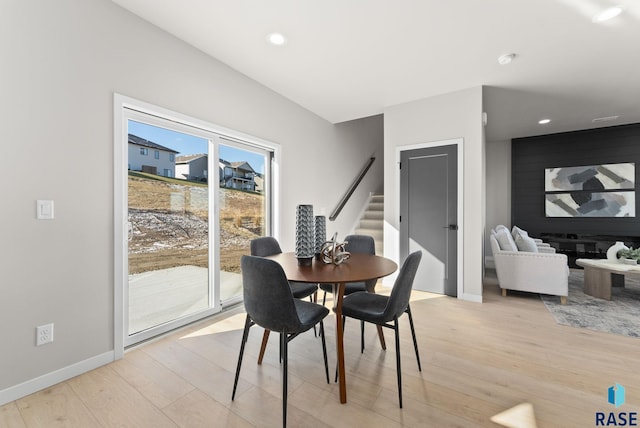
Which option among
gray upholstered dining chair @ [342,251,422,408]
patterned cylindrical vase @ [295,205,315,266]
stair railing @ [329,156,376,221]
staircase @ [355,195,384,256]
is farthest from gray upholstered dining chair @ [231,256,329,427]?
staircase @ [355,195,384,256]

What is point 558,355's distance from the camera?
Answer: 2102 mm

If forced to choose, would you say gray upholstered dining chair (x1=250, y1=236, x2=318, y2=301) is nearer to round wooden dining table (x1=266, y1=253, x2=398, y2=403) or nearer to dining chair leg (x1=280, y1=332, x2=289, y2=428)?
round wooden dining table (x1=266, y1=253, x2=398, y2=403)

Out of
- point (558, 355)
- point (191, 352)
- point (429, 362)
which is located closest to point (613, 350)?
point (558, 355)

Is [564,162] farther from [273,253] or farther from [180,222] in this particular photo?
[180,222]

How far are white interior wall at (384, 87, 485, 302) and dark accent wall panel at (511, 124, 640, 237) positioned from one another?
319 cm

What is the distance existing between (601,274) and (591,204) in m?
2.61

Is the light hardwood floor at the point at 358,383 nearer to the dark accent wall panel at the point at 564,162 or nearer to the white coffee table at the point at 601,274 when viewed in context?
the white coffee table at the point at 601,274

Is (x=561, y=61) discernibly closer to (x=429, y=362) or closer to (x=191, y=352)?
(x=429, y=362)

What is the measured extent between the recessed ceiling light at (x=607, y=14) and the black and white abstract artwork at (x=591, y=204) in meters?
4.37

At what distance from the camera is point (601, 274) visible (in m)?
Result: 3.41

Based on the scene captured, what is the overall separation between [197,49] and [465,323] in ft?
12.7

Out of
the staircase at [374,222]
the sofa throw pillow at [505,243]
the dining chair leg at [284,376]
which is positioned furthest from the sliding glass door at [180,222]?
the sofa throw pillow at [505,243]

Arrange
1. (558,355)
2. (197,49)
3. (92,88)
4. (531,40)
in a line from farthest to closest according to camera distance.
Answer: (197,49) → (531,40) → (558,355) → (92,88)

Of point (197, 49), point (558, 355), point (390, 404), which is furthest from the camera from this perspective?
point (197, 49)
